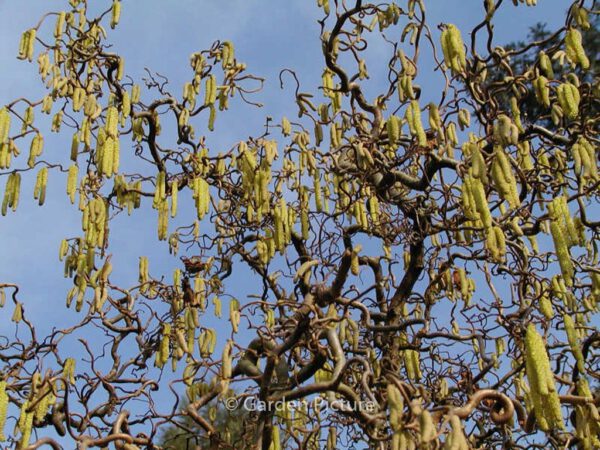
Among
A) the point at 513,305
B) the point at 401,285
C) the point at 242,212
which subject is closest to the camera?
the point at 513,305

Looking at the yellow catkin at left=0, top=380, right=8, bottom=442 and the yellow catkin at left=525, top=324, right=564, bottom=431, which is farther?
the yellow catkin at left=0, top=380, right=8, bottom=442

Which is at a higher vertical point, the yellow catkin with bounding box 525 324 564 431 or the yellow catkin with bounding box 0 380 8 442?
the yellow catkin with bounding box 0 380 8 442

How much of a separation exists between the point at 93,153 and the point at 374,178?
157 centimetres

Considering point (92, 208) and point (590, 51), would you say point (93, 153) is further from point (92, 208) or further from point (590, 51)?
point (590, 51)

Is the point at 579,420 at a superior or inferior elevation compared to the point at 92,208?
inferior

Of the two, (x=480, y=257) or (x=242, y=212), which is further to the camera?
(x=242, y=212)

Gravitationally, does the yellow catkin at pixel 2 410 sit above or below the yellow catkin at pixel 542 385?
above

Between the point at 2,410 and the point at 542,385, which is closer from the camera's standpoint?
the point at 542,385

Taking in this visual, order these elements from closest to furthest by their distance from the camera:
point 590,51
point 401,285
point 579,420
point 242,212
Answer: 1. point 579,420
2. point 401,285
3. point 242,212
4. point 590,51

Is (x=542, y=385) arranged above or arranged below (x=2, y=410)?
below

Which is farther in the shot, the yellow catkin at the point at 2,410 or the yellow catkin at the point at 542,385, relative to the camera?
the yellow catkin at the point at 2,410

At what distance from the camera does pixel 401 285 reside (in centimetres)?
455

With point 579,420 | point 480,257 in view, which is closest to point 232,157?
point 480,257

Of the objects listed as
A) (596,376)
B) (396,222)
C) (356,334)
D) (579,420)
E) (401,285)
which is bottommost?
(579,420)
